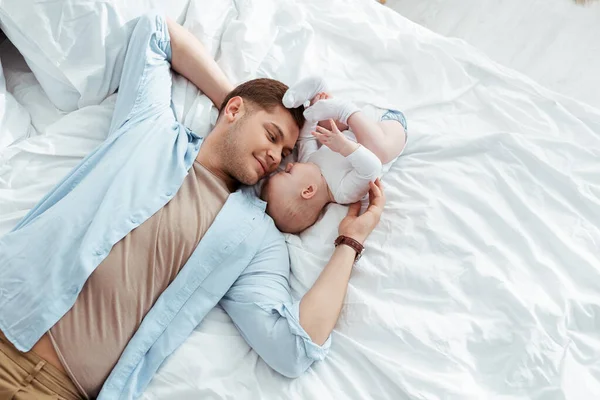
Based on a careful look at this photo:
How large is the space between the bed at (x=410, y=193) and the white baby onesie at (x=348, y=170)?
5 centimetres

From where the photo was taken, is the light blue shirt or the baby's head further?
the baby's head

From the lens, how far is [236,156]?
130cm

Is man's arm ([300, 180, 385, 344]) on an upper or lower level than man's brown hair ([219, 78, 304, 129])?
lower

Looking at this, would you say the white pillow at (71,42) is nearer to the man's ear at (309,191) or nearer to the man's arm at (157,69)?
the man's arm at (157,69)

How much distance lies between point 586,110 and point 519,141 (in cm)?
25

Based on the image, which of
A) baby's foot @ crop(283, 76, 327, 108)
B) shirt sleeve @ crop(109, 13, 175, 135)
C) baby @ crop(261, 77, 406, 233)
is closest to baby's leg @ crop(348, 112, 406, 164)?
baby @ crop(261, 77, 406, 233)

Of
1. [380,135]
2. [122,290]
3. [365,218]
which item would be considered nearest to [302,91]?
[380,135]

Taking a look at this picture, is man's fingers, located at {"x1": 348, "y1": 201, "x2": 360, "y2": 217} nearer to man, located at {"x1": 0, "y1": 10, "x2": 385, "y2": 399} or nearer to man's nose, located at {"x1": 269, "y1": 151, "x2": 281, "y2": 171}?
man, located at {"x1": 0, "y1": 10, "x2": 385, "y2": 399}

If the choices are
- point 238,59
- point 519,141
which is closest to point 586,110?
point 519,141

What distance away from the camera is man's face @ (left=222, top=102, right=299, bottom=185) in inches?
51.4

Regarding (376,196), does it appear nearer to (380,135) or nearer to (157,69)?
(380,135)

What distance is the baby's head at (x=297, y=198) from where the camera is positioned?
1.32m

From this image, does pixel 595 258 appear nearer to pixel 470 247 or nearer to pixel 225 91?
pixel 470 247

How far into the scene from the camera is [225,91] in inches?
57.2
